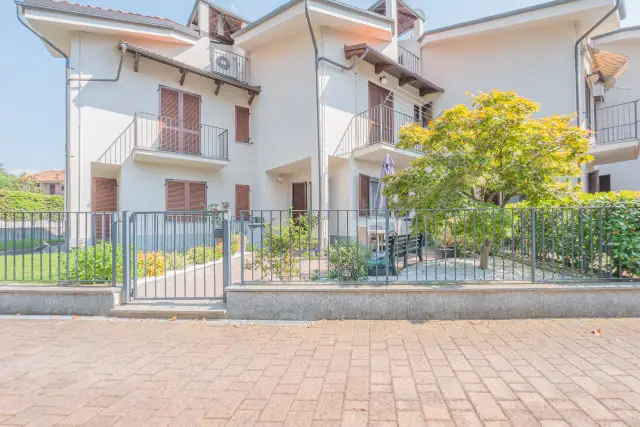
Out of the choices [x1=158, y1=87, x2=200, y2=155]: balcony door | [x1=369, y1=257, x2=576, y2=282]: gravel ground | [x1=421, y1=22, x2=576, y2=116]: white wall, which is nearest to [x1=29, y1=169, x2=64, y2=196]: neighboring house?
[x1=158, y1=87, x2=200, y2=155]: balcony door

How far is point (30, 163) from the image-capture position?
52.9 metres

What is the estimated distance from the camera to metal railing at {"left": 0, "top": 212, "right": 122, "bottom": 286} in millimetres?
5055

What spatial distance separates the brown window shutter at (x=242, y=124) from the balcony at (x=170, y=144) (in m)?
0.79

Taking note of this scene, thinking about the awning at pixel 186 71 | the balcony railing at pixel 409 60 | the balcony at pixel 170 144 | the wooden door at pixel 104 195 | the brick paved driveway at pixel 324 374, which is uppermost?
the balcony railing at pixel 409 60

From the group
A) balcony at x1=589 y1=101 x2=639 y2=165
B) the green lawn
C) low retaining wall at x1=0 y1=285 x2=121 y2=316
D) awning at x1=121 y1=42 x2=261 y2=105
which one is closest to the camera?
low retaining wall at x1=0 y1=285 x2=121 y2=316

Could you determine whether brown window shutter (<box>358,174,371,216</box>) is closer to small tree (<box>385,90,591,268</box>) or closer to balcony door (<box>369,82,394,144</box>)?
balcony door (<box>369,82,394,144</box>)

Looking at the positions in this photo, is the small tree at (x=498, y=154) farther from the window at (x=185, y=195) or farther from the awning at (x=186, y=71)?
the awning at (x=186, y=71)

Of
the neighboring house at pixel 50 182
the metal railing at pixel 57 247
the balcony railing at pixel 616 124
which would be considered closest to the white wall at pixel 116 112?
the metal railing at pixel 57 247

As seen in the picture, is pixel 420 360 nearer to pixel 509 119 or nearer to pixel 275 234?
pixel 275 234

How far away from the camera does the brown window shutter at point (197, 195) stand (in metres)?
12.3

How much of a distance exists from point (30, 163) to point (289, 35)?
63170 millimetres

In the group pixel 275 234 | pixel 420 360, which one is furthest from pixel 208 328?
pixel 420 360

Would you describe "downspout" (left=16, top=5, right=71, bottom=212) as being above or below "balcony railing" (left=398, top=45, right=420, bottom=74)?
below

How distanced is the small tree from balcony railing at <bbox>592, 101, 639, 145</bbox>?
8272 millimetres
